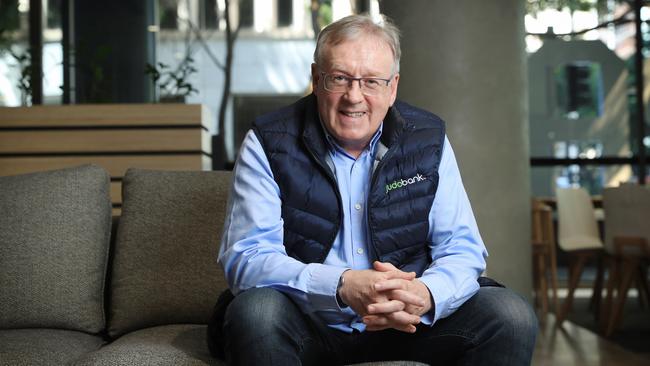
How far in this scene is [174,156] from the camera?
16.8 ft

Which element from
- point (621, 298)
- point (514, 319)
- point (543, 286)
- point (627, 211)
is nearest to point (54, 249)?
point (514, 319)

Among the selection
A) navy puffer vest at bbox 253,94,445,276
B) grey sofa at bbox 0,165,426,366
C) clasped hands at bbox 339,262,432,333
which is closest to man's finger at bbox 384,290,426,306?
clasped hands at bbox 339,262,432,333

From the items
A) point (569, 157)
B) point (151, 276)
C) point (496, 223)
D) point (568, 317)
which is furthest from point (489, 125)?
point (569, 157)

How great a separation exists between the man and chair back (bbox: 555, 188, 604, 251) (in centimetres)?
437

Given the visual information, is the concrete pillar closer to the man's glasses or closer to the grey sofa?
the grey sofa

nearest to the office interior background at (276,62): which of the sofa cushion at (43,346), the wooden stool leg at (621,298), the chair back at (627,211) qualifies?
the chair back at (627,211)

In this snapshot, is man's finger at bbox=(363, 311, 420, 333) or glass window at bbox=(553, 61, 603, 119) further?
glass window at bbox=(553, 61, 603, 119)

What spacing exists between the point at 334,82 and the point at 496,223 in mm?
2334

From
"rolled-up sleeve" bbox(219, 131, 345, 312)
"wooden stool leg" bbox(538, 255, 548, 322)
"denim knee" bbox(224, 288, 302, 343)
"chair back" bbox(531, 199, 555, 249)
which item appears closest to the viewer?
"denim knee" bbox(224, 288, 302, 343)

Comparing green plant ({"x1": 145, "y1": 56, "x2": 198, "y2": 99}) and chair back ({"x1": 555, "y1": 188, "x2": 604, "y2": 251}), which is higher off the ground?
green plant ({"x1": 145, "y1": 56, "x2": 198, "y2": 99})

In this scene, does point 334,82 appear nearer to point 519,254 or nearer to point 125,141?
point 519,254

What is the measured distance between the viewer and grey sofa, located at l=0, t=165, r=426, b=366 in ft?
8.55

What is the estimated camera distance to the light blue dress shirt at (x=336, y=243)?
6.45 feet

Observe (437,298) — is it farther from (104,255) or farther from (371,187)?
(104,255)
